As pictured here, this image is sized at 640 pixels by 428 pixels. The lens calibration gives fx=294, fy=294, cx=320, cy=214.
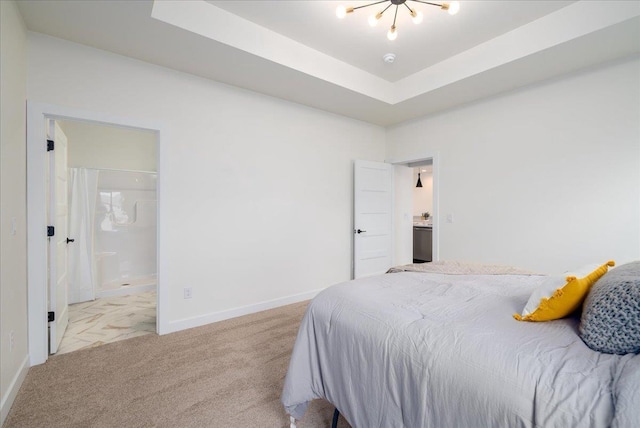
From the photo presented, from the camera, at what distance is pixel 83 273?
3.85 m

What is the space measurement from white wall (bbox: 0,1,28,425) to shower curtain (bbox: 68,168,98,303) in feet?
6.14

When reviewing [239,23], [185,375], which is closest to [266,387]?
[185,375]

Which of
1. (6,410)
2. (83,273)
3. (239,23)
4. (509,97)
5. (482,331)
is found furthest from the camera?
(83,273)

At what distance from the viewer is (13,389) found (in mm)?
1844

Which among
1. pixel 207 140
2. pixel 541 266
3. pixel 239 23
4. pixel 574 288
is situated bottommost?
pixel 541 266

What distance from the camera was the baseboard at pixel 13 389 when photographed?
1.67m

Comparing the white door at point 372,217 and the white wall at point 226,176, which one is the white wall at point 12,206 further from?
the white door at point 372,217

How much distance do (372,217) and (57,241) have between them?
11.8 feet

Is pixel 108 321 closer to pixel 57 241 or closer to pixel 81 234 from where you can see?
pixel 57 241

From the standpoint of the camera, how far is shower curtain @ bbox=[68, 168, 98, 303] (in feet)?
12.5

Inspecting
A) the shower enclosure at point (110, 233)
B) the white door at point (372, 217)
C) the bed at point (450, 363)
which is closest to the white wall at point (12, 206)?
the bed at point (450, 363)

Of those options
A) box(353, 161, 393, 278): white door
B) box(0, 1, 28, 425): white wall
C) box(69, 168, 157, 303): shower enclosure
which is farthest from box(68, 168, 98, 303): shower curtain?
box(353, 161, 393, 278): white door

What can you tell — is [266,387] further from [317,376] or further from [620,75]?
[620,75]

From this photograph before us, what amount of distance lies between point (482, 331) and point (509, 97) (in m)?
3.24
